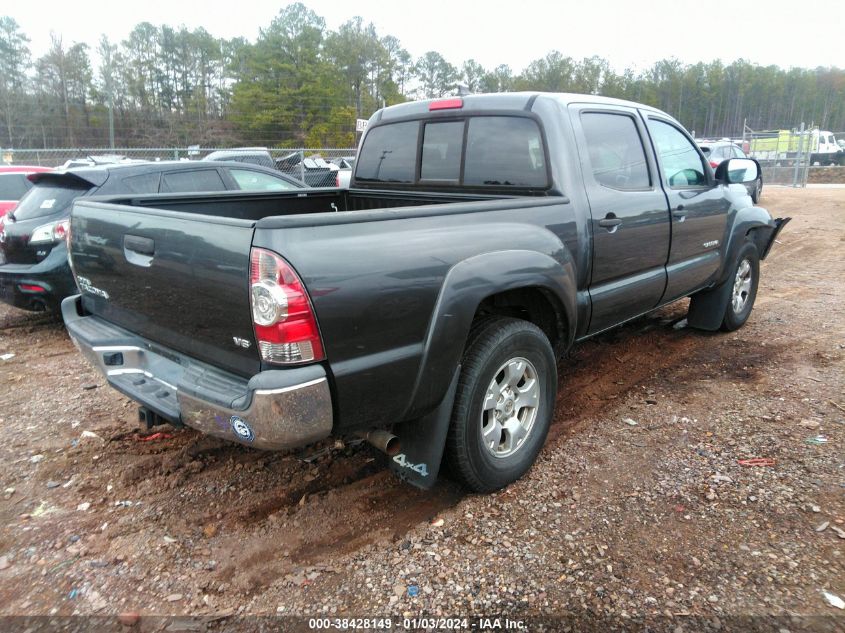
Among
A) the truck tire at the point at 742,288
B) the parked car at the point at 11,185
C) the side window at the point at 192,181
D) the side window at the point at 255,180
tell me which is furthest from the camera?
the parked car at the point at 11,185

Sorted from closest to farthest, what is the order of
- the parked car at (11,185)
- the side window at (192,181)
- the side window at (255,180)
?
the side window at (192,181) < the side window at (255,180) < the parked car at (11,185)

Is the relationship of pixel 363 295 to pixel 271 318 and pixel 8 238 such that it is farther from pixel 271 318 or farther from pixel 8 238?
pixel 8 238

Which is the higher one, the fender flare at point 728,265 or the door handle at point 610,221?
the door handle at point 610,221

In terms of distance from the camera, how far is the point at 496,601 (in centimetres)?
233

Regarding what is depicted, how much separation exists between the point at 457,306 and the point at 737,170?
3.40 meters

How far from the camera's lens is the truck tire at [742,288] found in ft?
17.1

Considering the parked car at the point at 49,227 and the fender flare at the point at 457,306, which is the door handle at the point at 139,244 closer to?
the fender flare at the point at 457,306

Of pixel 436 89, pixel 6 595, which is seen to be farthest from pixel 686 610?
pixel 436 89

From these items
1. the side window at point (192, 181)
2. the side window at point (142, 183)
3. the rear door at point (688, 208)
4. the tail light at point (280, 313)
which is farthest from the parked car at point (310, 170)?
the tail light at point (280, 313)

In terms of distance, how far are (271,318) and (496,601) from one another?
1.40 m

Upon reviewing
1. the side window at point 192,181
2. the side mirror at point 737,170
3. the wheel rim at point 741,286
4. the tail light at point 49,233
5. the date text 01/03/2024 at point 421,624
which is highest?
the side mirror at point 737,170

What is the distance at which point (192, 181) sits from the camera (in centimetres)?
623

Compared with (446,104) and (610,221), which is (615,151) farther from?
(446,104)

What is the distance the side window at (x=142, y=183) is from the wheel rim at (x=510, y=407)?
447cm
